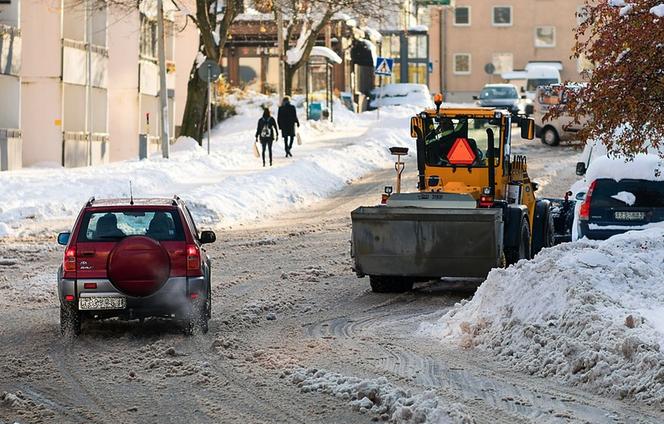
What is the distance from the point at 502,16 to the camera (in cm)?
9550

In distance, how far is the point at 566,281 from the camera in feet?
42.0

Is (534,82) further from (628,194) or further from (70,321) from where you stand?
(70,321)

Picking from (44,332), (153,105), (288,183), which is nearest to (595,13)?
(44,332)

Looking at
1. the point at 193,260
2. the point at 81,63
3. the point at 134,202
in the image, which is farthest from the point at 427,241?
the point at 81,63

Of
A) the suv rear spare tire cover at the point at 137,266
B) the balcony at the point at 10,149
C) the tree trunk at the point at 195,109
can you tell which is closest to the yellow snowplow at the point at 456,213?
the suv rear spare tire cover at the point at 137,266

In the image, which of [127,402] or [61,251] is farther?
[61,251]

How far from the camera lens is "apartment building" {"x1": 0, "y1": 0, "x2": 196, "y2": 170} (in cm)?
3675

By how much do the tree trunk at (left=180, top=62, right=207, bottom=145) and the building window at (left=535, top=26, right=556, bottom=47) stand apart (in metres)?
54.0

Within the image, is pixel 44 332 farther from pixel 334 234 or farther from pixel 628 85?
pixel 334 234

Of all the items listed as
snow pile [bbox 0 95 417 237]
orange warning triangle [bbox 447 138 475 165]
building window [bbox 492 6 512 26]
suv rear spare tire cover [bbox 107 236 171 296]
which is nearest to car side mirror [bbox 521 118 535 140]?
orange warning triangle [bbox 447 138 475 165]

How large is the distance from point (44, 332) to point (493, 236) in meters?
5.45

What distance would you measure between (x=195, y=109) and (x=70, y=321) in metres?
30.6

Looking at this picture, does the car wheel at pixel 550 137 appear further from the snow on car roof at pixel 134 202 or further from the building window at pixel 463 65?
the building window at pixel 463 65

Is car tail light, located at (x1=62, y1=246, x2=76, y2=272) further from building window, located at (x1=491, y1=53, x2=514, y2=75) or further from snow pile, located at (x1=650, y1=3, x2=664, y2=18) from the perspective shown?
building window, located at (x1=491, y1=53, x2=514, y2=75)
